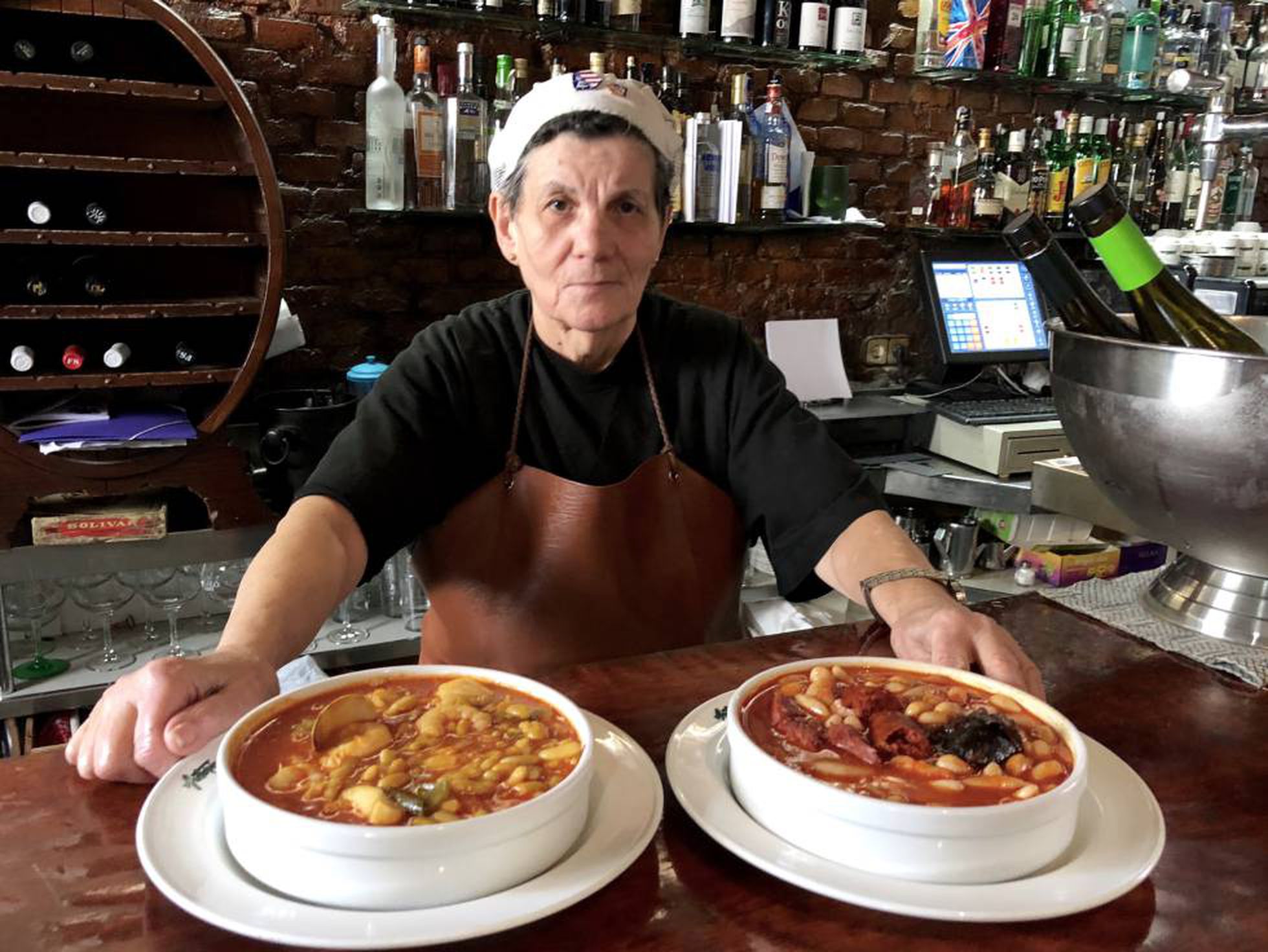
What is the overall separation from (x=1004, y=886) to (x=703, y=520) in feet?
3.31

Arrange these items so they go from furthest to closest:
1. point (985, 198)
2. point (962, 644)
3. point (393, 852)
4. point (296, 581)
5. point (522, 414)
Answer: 1. point (985, 198)
2. point (522, 414)
3. point (296, 581)
4. point (962, 644)
5. point (393, 852)

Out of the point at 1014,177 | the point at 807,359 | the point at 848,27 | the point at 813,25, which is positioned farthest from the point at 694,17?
the point at 1014,177

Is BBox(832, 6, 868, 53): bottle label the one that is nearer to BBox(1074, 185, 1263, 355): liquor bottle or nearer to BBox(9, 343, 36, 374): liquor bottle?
BBox(1074, 185, 1263, 355): liquor bottle

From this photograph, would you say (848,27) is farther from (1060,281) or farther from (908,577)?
(908,577)

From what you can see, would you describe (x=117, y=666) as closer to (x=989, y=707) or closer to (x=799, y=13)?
(x=989, y=707)

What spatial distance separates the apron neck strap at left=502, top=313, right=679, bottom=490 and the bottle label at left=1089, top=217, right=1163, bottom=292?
68 centimetres

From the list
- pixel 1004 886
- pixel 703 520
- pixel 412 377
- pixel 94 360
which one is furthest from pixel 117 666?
pixel 1004 886

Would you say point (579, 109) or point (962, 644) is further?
point (579, 109)

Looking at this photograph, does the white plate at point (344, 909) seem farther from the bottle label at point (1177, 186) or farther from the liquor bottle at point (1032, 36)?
the bottle label at point (1177, 186)

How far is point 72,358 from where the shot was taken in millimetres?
1955

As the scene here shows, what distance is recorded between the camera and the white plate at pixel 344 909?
1.98 feet

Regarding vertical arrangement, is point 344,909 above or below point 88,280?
below


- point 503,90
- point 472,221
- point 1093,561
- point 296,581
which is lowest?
point 1093,561

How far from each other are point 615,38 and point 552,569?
181 cm
